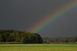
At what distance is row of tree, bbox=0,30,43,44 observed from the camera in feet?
324

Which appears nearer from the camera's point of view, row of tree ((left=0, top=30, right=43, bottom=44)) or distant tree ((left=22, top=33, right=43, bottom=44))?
row of tree ((left=0, top=30, right=43, bottom=44))

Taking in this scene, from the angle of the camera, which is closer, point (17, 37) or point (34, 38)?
point (17, 37)

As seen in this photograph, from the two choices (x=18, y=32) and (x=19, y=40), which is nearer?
(x=19, y=40)

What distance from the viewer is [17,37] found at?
100 metres

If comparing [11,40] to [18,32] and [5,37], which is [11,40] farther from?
[18,32]

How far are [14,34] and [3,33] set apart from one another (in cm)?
524

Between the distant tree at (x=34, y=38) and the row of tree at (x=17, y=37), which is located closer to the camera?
the row of tree at (x=17, y=37)

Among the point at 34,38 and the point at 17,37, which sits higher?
the point at 17,37

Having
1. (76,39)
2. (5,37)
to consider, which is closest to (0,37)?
(5,37)

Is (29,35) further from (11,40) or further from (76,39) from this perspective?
(76,39)

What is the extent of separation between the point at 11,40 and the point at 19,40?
5.87 metres

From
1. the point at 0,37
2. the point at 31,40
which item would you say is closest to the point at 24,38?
the point at 31,40

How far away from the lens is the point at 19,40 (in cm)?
9550

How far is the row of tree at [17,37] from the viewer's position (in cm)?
9869
